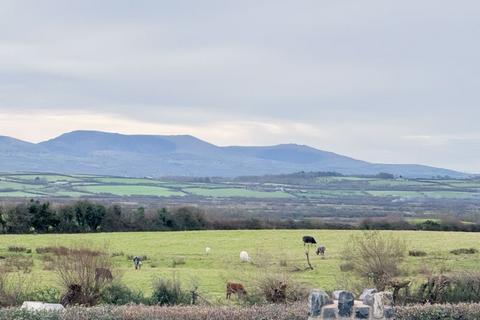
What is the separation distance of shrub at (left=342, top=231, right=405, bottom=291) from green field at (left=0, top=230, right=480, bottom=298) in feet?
3.38

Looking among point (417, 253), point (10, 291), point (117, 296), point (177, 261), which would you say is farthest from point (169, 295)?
point (417, 253)

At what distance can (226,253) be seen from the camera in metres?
50.2

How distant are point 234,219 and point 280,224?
4446mm

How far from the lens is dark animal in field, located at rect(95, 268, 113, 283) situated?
2725cm

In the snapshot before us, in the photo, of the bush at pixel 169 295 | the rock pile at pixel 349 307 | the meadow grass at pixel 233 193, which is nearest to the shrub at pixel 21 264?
the bush at pixel 169 295

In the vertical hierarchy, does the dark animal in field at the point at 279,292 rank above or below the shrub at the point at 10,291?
above

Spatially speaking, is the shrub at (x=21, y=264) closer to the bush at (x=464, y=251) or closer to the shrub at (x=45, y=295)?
the shrub at (x=45, y=295)

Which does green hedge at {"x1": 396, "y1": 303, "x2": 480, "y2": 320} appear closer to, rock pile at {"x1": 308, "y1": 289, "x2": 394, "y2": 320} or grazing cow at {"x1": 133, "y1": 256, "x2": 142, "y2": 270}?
rock pile at {"x1": 308, "y1": 289, "x2": 394, "y2": 320}

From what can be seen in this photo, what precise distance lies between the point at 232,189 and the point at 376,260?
13100 centimetres

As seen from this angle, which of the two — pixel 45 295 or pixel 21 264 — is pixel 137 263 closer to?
pixel 21 264

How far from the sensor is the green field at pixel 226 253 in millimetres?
34719

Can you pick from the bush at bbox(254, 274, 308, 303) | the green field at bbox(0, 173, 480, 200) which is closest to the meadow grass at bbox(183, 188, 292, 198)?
the green field at bbox(0, 173, 480, 200)

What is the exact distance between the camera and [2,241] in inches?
2167

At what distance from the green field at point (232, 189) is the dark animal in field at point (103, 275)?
96654 mm
